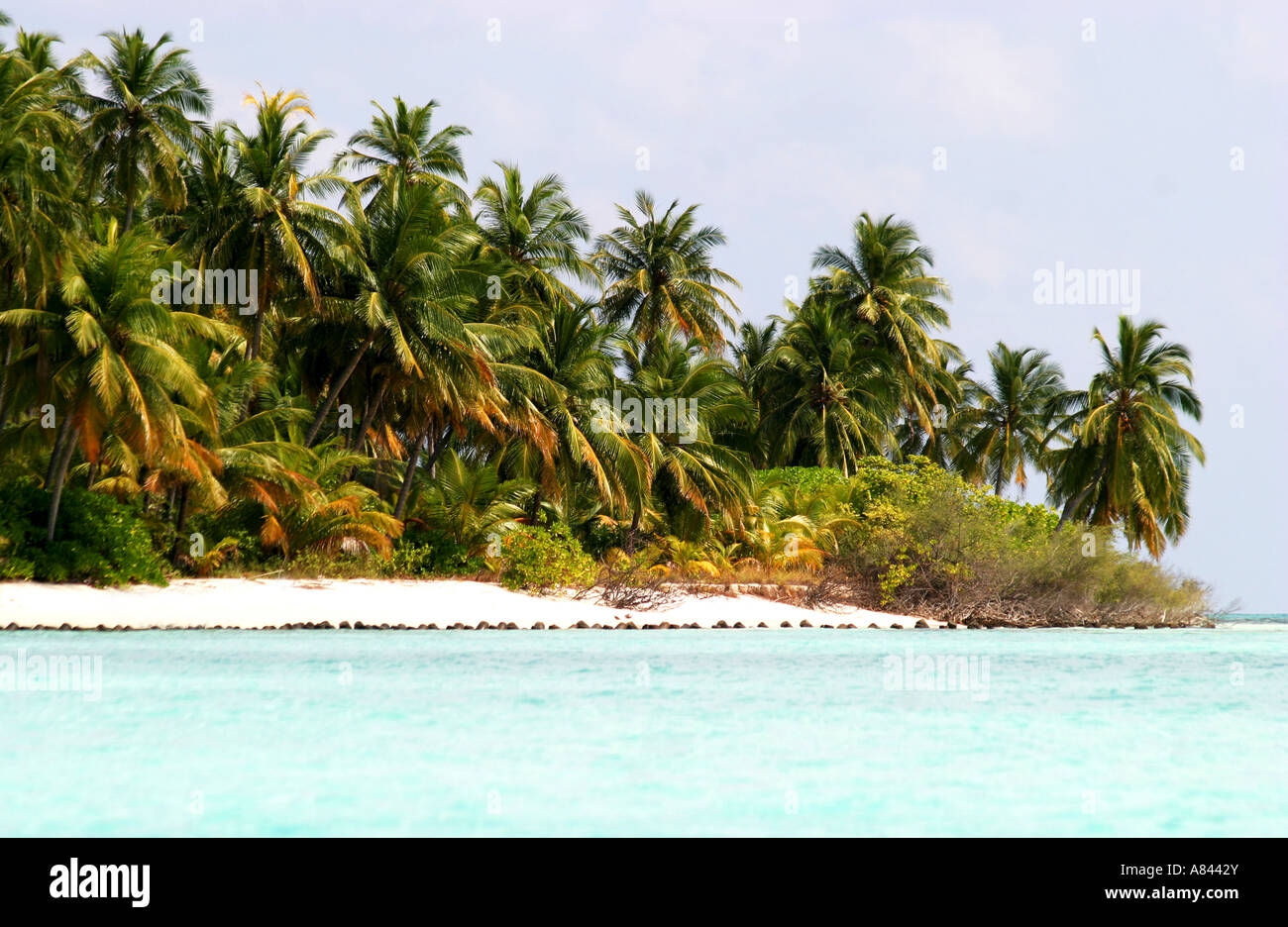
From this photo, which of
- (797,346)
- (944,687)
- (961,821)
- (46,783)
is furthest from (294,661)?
(797,346)

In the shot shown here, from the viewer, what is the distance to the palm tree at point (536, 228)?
3141 cm

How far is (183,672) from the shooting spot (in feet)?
42.2

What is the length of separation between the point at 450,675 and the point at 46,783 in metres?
6.26

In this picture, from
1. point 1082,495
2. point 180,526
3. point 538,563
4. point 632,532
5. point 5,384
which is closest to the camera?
point 5,384

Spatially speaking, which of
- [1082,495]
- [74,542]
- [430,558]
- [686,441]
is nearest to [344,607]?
[430,558]

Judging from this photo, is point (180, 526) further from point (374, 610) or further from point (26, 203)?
point (26, 203)

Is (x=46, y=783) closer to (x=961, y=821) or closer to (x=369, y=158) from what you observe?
(x=961, y=821)

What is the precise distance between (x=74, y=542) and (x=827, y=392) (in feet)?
76.9

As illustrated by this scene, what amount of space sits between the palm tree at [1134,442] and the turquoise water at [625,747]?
20.2 m

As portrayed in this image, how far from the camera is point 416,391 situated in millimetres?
24812

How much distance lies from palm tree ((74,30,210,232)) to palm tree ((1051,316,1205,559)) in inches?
1102

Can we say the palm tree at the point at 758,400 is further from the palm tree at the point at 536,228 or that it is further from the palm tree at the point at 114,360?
the palm tree at the point at 114,360

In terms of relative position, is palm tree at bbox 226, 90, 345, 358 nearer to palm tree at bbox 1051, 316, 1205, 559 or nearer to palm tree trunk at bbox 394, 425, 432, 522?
palm tree trunk at bbox 394, 425, 432, 522

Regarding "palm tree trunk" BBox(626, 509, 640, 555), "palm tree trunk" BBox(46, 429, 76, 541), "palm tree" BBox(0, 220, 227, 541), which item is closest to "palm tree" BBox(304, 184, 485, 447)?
"palm tree" BBox(0, 220, 227, 541)
